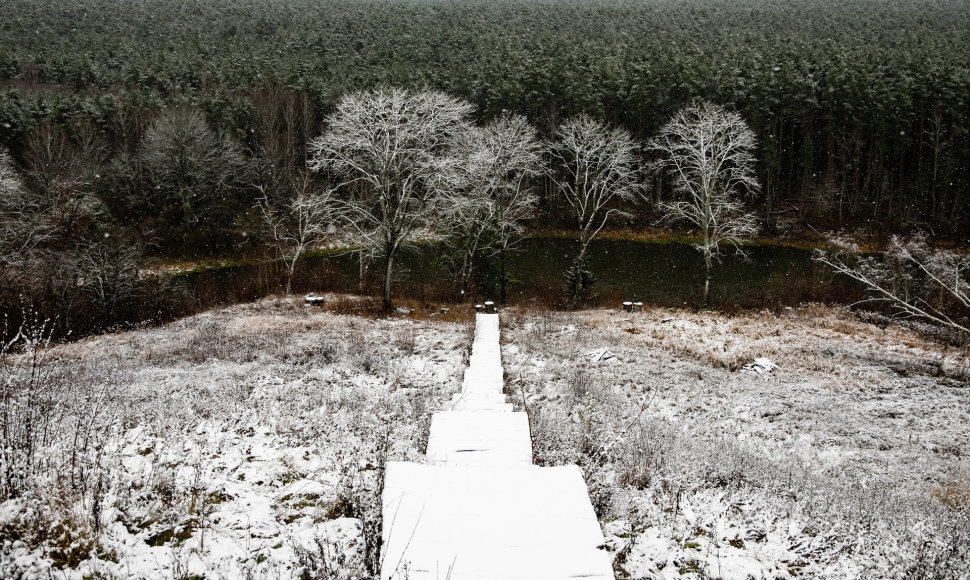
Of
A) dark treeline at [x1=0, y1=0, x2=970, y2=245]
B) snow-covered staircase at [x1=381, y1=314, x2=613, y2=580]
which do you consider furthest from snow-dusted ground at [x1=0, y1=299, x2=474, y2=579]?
dark treeline at [x1=0, y1=0, x2=970, y2=245]

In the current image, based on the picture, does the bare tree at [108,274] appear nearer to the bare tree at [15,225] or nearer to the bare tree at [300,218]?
the bare tree at [15,225]

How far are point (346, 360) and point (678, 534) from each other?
386 inches

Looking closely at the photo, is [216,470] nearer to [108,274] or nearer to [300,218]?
[108,274]

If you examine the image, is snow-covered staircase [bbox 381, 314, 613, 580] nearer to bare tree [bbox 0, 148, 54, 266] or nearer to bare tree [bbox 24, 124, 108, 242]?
bare tree [bbox 0, 148, 54, 266]

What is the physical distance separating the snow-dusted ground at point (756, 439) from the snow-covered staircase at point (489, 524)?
0.70 m

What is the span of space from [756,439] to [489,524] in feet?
26.5

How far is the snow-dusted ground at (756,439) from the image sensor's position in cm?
487

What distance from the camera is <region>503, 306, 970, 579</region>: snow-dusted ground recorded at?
487 cm

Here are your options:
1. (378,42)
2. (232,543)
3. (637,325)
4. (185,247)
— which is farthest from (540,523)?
(378,42)

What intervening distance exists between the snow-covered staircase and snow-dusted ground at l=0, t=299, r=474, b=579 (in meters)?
0.39

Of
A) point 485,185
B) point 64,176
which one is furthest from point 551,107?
point 64,176

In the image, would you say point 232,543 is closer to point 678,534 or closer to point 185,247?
point 678,534

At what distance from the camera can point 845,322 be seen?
73.4 feet

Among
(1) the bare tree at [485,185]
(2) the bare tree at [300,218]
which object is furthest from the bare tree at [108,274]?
(1) the bare tree at [485,185]
